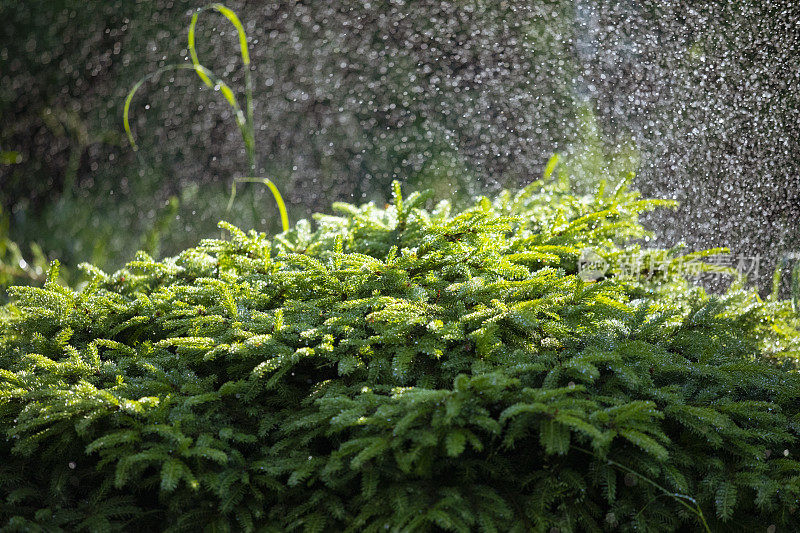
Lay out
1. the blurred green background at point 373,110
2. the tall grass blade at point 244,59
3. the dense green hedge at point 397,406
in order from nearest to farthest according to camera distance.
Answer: the dense green hedge at point 397,406 → the tall grass blade at point 244,59 → the blurred green background at point 373,110

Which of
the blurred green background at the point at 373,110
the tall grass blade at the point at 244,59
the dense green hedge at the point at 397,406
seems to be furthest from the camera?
the blurred green background at the point at 373,110

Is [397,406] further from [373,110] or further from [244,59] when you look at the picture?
[373,110]

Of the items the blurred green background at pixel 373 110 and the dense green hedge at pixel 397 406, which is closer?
the dense green hedge at pixel 397 406

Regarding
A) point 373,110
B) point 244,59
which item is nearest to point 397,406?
point 244,59

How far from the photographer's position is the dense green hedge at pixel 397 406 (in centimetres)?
106

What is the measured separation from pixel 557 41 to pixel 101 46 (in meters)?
3.62

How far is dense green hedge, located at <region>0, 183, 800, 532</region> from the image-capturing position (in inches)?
41.6

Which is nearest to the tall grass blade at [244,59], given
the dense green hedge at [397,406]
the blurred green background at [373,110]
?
the dense green hedge at [397,406]

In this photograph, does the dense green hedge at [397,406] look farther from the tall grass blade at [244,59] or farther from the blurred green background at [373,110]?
the blurred green background at [373,110]

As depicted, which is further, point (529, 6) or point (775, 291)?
point (529, 6)

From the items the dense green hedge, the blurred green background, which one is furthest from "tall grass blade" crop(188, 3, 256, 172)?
the blurred green background

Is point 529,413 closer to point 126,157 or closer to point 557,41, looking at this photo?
point 557,41

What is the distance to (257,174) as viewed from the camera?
515 cm

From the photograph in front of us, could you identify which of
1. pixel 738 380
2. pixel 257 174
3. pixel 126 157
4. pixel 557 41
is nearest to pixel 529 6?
pixel 557 41
